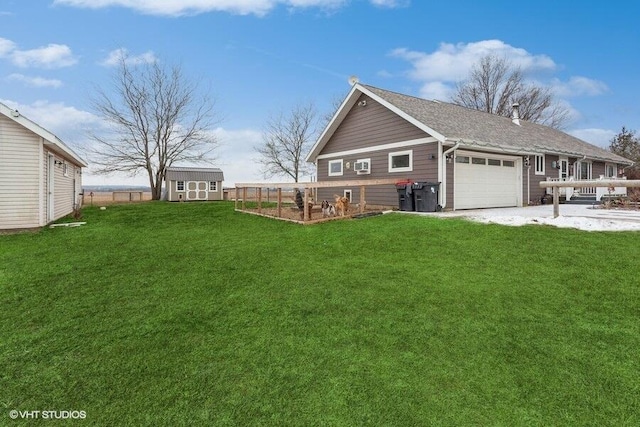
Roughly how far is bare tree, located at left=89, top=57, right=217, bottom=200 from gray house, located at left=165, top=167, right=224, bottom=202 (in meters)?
0.89

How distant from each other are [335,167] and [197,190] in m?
16.1

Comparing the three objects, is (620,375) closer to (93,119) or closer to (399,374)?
(399,374)

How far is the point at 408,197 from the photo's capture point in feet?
38.5

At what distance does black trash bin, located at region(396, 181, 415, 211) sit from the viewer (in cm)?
1164

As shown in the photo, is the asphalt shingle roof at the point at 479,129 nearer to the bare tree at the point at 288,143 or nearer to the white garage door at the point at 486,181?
the white garage door at the point at 486,181

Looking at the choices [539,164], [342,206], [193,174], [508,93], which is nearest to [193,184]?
[193,174]

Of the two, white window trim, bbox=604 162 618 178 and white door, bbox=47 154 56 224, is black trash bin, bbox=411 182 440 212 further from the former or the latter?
white window trim, bbox=604 162 618 178

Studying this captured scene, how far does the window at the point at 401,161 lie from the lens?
41.2 ft

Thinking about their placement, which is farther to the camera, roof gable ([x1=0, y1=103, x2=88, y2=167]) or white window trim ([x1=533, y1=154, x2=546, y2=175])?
white window trim ([x1=533, y1=154, x2=546, y2=175])

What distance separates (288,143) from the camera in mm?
32562

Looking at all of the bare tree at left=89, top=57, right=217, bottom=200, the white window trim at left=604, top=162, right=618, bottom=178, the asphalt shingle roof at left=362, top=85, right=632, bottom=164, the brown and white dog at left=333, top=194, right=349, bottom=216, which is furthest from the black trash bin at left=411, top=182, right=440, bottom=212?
the bare tree at left=89, top=57, right=217, bottom=200

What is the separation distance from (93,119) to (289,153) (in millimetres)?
15686

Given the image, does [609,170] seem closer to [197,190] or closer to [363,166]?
[363,166]

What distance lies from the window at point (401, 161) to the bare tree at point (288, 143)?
1982 cm
